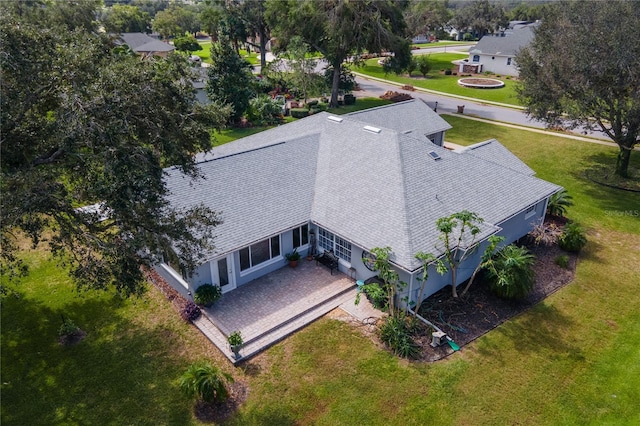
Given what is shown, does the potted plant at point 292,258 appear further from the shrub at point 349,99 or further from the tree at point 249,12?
the tree at point 249,12

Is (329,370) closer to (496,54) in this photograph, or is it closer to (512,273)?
(512,273)

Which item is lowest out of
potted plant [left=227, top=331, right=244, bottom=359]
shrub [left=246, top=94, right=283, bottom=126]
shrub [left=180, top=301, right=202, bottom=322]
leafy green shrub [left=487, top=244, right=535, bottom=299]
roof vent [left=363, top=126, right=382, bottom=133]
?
shrub [left=180, top=301, right=202, bottom=322]

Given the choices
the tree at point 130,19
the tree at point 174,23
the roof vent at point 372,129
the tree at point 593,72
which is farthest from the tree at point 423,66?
the tree at point 174,23

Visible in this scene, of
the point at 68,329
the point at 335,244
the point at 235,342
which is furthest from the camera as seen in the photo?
the point at 335,244

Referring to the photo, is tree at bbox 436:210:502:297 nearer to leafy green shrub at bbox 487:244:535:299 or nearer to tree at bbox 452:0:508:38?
leafy green shrub at bbox 487:244:535:299

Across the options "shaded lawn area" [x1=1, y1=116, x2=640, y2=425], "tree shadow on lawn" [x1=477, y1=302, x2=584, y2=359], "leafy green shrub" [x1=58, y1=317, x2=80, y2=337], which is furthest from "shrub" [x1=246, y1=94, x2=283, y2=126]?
"tree shadow on lawn" [x1=477, y1=302, x2=584, y2=359]

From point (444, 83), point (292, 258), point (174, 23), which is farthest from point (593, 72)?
point (174, 23)
